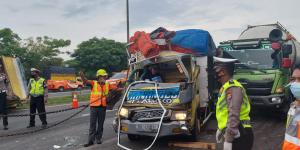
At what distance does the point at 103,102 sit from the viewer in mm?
8367

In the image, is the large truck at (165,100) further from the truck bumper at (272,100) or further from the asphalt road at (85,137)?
the truck bumper at (272,100)

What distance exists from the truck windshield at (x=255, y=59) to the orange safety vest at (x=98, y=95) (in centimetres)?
497

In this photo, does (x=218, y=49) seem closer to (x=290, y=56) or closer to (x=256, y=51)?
(x=256, y=51)

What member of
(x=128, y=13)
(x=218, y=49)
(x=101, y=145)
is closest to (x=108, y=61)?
(x=128, y=13)

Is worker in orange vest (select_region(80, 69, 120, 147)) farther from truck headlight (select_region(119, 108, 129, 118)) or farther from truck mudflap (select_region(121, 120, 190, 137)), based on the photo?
truck mudflap (select_region(121, 120, 190, 137))

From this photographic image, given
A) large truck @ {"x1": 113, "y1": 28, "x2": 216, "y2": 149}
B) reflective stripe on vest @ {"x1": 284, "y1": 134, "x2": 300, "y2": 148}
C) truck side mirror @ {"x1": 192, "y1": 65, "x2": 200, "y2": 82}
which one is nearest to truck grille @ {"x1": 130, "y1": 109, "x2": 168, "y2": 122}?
large truck @ {"x1": 113, "y1": 28, "x2": 216, "y2": 149}

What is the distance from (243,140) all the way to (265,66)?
7600mm

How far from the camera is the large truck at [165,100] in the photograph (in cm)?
729

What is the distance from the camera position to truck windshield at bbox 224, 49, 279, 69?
11.1 m

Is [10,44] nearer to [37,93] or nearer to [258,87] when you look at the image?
[37,93]

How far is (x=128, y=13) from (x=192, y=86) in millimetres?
16271

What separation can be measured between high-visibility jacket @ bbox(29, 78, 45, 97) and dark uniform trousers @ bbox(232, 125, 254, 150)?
26.6 ft

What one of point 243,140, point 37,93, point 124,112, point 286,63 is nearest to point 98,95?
point 124,112

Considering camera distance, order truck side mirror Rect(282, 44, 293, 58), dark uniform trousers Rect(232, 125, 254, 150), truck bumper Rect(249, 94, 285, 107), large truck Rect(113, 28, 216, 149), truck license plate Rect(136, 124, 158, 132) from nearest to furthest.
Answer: dark uniform trousers Rect(232, 125, 254, 150), truck license plate Rect(136, 124, 158, 132), large truck Rect(113, 28, 216, 149), truck bumper Rect(249, 94, 285, 107), truck side mirror Rect(282, 44, 293, 58)
